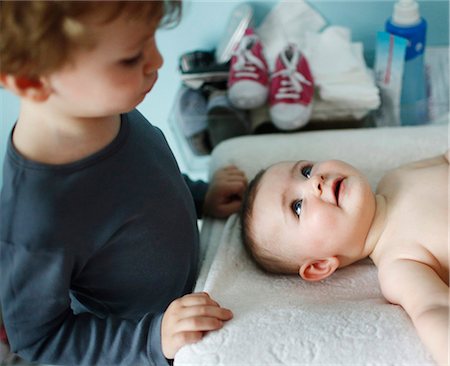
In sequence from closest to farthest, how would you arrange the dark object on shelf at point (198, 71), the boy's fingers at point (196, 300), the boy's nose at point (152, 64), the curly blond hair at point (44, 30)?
the curly blond hair at point (44, 30)
the boy's nose at point (152, 64)
the boy's fingers at point (196, 300)
the dark object on shelf at point (198, 71)

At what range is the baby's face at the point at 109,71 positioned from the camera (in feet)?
2.20

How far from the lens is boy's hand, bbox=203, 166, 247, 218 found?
1.17 meters

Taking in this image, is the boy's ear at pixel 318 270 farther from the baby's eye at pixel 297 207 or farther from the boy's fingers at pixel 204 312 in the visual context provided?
the boy's fingers at pixel 204 312

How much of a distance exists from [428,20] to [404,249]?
2.92ft

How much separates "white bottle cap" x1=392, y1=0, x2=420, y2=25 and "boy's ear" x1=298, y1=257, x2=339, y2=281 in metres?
0.72

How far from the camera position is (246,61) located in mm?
1523

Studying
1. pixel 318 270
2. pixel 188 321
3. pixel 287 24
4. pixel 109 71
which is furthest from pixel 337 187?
pixel 287 24

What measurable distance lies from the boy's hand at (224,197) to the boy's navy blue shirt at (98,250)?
0.16m

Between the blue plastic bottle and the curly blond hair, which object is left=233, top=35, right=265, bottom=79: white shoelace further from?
the curly blond hair

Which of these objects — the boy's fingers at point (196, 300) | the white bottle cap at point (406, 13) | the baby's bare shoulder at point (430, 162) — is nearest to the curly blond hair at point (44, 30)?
the boy's fingers at point (196, 300)

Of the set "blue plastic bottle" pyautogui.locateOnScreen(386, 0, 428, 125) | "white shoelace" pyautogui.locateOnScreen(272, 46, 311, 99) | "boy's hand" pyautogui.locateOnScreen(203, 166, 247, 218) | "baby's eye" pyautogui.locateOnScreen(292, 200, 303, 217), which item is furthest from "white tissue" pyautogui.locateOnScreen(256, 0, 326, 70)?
"baby's eye" pyautogui.locateOnScreen(292, 200, 303, 217)

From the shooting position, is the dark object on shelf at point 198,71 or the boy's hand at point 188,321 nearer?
Result: the boy's hand at point 188,321

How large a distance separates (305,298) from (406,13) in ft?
2.69

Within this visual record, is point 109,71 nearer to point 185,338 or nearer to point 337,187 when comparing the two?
point 185,338
